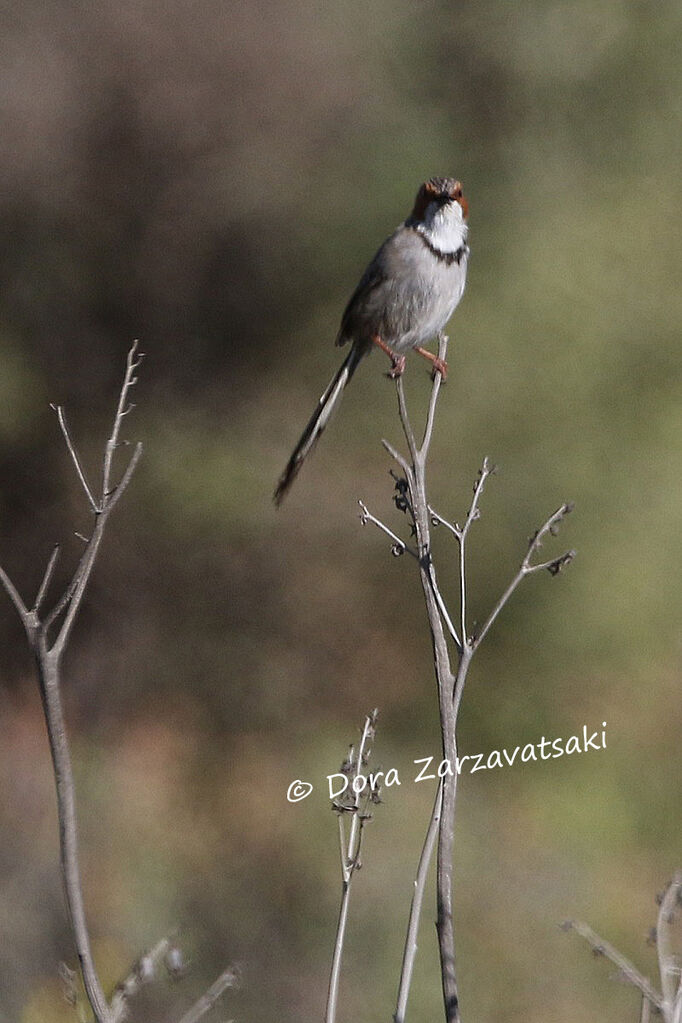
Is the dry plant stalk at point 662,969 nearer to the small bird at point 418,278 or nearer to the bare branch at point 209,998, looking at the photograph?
the bare branch at point 209,998

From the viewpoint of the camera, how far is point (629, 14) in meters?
8.06

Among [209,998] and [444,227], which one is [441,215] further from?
[209,998]

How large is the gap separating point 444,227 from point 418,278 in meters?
0.18

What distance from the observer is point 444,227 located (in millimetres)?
3977

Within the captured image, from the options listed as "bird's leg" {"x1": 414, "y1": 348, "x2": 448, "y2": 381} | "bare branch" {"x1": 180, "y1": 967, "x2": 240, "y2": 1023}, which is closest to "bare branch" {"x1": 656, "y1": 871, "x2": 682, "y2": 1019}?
"bare branch" {"x1": 180, "y1": 967, "x2": 240, "y2": 1023}

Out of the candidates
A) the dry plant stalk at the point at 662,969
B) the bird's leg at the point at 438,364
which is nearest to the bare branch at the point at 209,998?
the dry plant stalk at the point at 662,969

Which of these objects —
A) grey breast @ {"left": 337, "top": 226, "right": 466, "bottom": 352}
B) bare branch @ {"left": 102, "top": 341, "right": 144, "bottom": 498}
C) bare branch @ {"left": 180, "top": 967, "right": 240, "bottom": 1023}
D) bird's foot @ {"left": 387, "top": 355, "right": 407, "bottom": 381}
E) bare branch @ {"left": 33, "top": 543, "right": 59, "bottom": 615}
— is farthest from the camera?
grey breast @ {"left": 337, "top": 226, "right": 466, "bottom": 352}

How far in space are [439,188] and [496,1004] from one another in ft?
14.7

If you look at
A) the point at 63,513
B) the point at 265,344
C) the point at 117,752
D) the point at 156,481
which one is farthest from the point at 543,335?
the point at 117,752

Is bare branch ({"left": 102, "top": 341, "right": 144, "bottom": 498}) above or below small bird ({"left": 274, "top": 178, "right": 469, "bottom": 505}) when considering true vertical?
below

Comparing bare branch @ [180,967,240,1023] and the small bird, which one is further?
the small bird

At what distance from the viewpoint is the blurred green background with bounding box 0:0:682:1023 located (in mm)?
7820

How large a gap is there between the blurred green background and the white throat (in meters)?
3.53

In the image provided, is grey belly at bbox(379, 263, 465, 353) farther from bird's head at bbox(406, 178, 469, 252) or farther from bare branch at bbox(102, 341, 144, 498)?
bare branch at bbox(102, 341, 144, 498)
